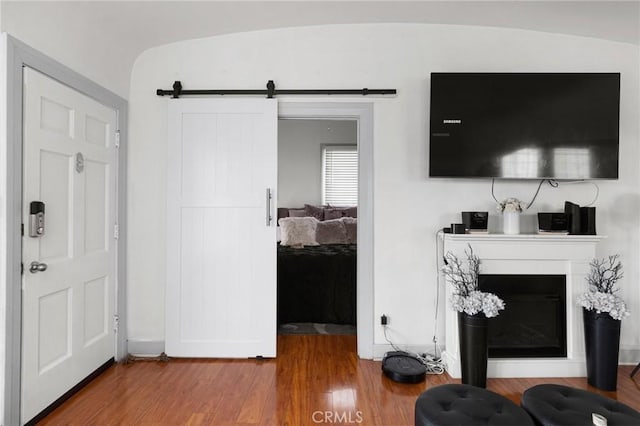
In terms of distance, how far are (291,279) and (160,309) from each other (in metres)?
1.21

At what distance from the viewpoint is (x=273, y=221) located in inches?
111

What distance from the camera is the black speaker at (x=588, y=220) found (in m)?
2.56

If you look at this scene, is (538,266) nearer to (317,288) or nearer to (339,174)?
(317,288)

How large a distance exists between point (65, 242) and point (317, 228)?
287 cm

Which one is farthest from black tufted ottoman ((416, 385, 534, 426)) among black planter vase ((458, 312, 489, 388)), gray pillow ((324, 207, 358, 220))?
gray pillow ((324, 207, 358, 220))

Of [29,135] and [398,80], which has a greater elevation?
[398,80]

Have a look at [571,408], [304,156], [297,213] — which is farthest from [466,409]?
[304,156]

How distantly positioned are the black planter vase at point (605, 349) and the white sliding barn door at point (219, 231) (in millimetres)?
2311

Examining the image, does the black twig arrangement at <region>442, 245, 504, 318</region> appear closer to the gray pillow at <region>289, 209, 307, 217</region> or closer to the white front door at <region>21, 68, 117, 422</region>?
the white front door at <region>21, 68, 117, 422</region>

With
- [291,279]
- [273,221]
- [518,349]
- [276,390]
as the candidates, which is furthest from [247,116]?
[518,349]

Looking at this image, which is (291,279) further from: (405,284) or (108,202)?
(108,202)

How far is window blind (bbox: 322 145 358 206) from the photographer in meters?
5.86

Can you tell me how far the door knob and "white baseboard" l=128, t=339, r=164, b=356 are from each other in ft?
3.73

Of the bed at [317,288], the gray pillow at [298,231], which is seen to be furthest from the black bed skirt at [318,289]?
the gray pillow at [298,231]
